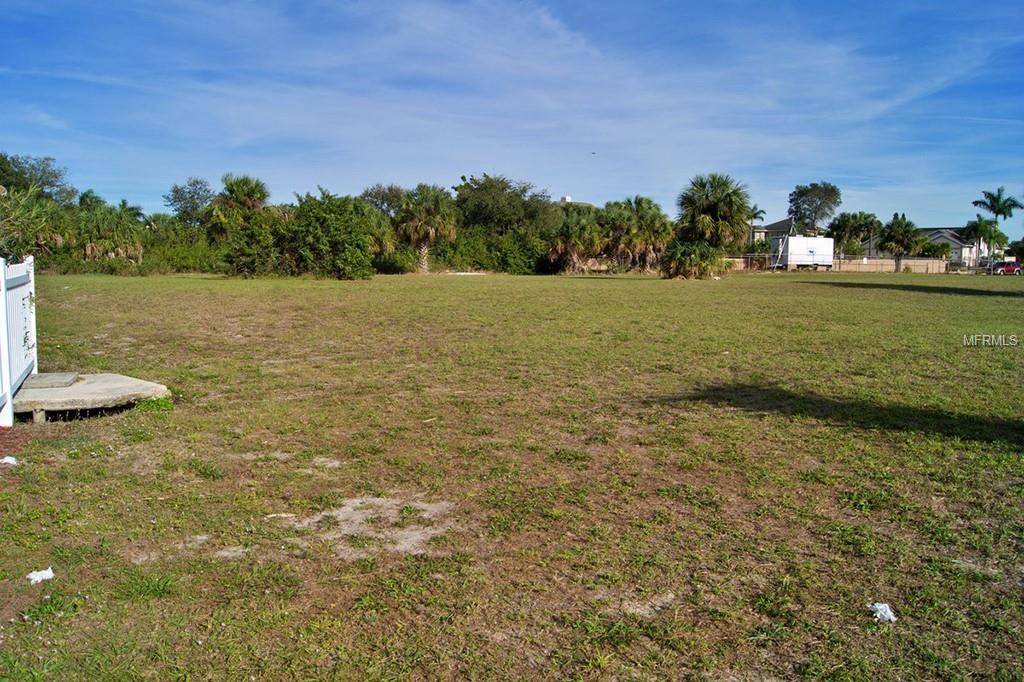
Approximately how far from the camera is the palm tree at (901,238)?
98125 mm

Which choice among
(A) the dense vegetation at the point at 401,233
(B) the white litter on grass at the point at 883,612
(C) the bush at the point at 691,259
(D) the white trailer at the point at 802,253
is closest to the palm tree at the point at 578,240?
(A) the dense vegetation at the point at 401,233

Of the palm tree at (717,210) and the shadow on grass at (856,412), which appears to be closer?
the shadow on grass at (856,412)

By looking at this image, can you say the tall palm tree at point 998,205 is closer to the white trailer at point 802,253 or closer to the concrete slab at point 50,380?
the white trailer at point 802,253

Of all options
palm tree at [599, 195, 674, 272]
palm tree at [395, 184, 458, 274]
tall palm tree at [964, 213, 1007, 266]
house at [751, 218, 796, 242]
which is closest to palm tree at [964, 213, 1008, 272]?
tall palm tree at [964, 213, 1007, 266]

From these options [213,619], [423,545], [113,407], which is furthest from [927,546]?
[113,407]

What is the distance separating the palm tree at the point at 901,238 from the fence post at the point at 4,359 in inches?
4174

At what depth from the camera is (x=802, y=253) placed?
74.4 meters

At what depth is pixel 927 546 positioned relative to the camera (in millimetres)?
4359

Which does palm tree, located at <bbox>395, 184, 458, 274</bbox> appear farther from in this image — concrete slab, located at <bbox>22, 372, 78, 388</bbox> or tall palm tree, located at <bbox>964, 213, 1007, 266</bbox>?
tall palm tree, located at <bbox>964, 213, 1007, 266</bbox>

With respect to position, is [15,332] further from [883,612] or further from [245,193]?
[245,193]

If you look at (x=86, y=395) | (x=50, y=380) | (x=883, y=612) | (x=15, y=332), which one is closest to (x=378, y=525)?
(x=883, y=612)

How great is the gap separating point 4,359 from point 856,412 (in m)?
8.29

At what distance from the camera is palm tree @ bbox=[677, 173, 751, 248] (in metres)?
46.8

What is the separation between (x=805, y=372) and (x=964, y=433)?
11.8 ft
